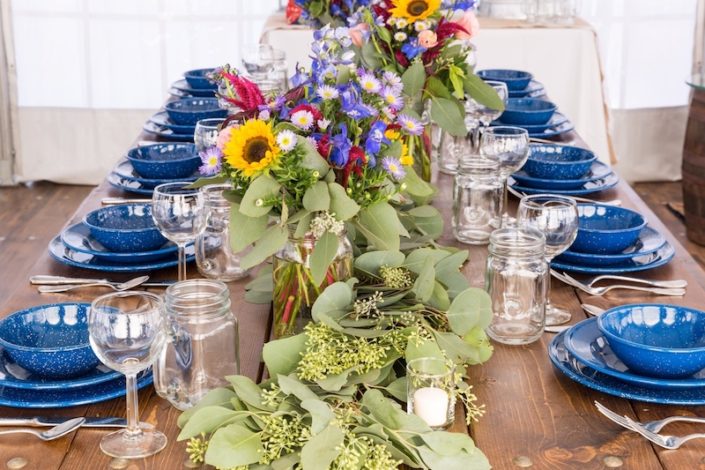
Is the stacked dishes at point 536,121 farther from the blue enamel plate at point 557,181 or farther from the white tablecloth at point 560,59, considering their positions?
the white tablecloth at point 560,59

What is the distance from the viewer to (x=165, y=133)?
261 centimetres

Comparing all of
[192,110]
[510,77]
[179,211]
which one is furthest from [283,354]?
[510,77]

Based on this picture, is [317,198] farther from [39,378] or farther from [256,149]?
[39,378]

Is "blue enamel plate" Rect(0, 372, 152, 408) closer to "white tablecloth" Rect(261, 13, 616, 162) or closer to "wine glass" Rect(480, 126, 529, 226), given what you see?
"wine glass" Rect(480, 126, 529, 226)

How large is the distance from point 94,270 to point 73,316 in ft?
1.12

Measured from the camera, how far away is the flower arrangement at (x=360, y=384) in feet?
3.40

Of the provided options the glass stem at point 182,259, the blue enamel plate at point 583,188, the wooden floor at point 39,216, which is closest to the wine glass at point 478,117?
the blue enamel plate at point 583,188

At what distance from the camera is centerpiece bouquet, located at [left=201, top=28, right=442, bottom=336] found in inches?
50.1

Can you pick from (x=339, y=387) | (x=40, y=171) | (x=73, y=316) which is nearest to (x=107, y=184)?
(x=73, y=316)

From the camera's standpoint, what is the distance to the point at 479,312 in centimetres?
129

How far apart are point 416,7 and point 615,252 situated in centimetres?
58

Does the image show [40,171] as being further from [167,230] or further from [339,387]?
[339,387]

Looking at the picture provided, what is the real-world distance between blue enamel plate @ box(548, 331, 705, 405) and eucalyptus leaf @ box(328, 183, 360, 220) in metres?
0.32

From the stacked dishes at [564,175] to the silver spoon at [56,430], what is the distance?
1.20m
